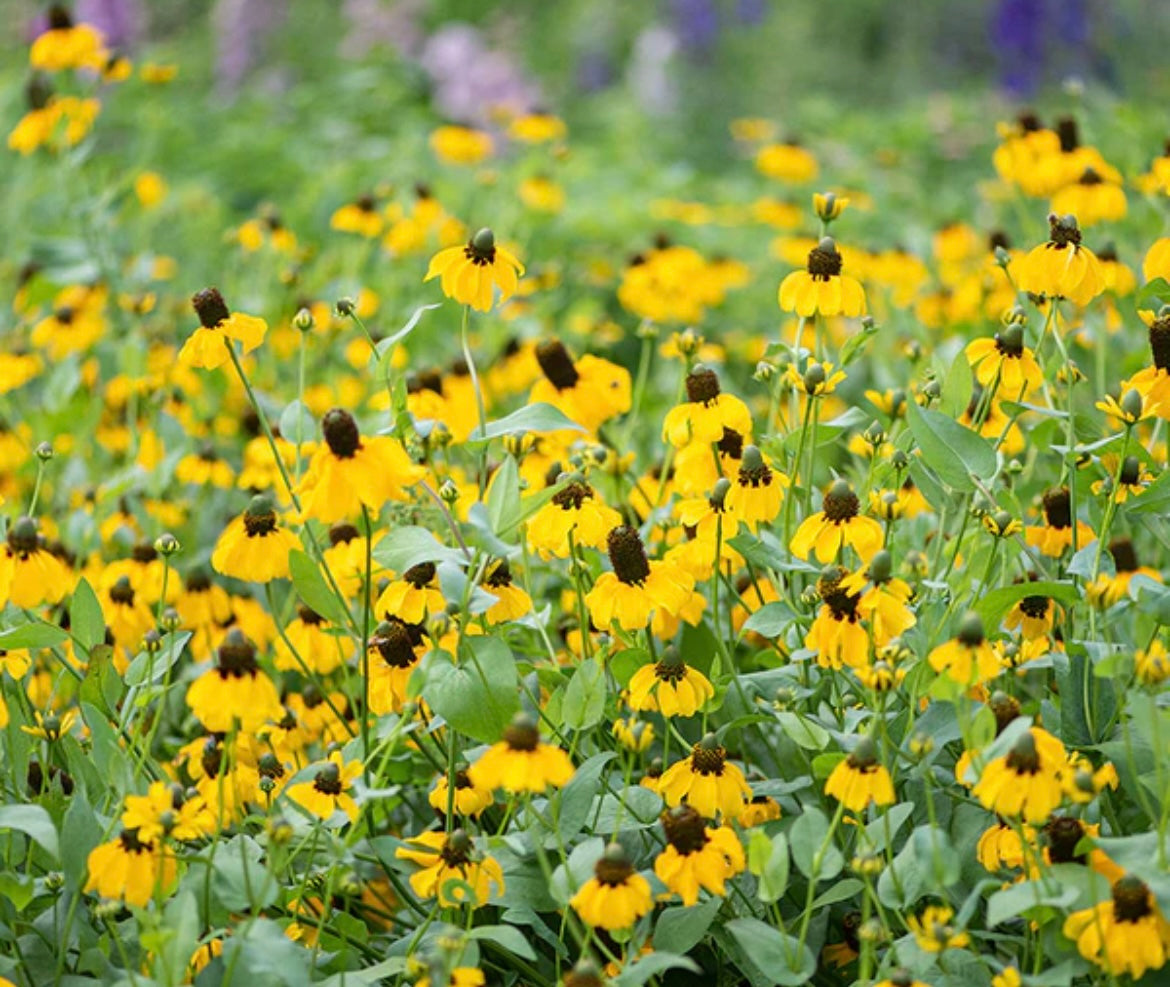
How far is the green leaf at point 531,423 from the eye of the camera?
4.46 ft

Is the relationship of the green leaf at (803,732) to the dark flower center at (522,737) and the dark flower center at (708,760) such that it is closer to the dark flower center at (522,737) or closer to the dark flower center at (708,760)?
the dark flower center at (708,760)

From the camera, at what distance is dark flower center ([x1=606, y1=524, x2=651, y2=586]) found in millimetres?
1392

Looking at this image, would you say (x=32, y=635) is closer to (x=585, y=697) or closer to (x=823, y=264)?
(x=585, y=697)

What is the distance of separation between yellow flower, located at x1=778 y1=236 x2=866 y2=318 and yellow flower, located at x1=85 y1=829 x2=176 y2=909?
0.77 meters

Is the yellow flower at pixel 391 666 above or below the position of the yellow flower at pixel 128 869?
below

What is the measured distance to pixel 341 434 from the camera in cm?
126

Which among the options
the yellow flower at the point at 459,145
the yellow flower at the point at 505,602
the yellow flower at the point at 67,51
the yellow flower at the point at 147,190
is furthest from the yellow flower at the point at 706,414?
the yellow flower at the point at 147,190

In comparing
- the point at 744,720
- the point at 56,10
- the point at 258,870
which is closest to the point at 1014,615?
the point at 744,720

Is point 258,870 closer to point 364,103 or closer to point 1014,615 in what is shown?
point 1014,615

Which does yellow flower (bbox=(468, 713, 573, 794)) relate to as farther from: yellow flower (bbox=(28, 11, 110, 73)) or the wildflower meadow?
yellow flower (bbox=(28, 11, 110, 73))

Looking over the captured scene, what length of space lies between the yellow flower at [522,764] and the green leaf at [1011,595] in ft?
1.41

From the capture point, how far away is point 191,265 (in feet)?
13.1

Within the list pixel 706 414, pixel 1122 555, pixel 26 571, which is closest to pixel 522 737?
pixel 706 414

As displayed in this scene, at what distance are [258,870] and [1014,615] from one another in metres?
0.75
